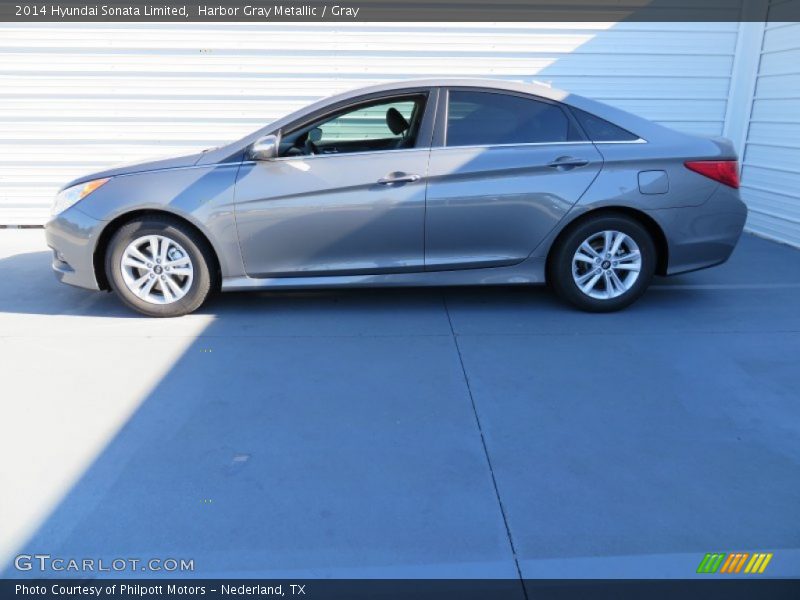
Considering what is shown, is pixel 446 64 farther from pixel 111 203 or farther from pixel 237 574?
pixel 237 574

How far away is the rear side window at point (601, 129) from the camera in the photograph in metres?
4.51

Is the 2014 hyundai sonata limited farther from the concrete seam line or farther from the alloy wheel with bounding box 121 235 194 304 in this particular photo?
the concrete seam line

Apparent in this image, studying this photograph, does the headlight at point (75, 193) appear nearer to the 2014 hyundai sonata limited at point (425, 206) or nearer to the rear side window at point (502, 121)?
the 2014 hyundai sonata limited at point (425, 206)

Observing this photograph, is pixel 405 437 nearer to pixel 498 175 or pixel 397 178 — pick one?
pixel 397 178

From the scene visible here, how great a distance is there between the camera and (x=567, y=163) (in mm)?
4441

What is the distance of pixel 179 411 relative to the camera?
329 cm

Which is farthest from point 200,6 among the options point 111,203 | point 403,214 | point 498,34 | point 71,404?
point 71,404

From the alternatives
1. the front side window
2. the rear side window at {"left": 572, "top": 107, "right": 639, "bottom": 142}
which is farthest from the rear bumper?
the front side window

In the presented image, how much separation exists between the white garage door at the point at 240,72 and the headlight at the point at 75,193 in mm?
3258

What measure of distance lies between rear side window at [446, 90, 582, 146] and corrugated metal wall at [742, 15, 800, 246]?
12.4ft

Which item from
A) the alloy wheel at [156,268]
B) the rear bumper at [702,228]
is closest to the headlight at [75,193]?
the alloy wheel at [156,268]
